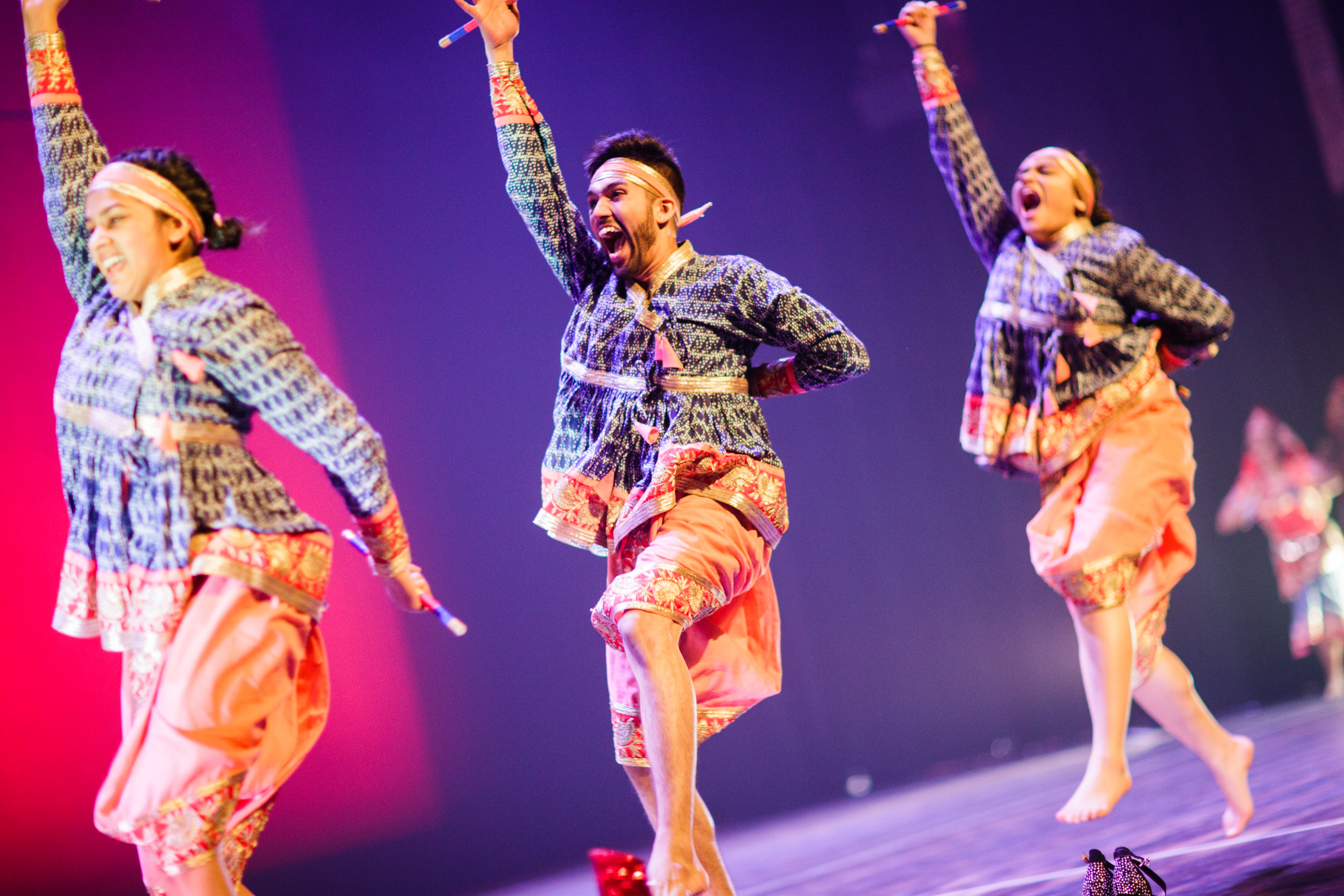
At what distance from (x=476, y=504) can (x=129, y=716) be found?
2.27m

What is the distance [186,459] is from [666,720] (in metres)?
0.92

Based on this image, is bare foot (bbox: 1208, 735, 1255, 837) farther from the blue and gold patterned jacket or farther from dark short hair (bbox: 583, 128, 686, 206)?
the blue and gold patterned jacket

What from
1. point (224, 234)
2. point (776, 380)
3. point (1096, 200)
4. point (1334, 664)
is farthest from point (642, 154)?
point (1334, 664)

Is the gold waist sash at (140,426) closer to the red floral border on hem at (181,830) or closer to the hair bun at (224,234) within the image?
the hair bun at (224,234)

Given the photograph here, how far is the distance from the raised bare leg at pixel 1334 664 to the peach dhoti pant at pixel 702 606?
4.86 metres

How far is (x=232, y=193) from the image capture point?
365cm

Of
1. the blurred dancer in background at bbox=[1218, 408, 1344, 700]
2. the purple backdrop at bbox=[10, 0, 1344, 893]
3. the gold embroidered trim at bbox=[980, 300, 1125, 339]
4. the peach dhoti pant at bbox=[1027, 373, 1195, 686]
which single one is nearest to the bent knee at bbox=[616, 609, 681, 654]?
the peach dhoti pant at bbox=[1027, 373, 1195, 686]

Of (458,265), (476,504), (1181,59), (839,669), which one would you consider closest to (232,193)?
(458,265)

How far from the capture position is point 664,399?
2451 millimetres

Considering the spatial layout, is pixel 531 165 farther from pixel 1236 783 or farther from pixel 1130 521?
pixel 1236 783

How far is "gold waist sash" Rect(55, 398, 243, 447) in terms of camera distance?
6.06ft

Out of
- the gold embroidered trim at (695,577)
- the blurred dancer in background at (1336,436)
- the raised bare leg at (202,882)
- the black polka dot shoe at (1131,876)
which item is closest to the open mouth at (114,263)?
the raised bare leg at (202,882)

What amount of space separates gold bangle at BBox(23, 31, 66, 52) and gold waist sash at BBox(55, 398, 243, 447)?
656 mm

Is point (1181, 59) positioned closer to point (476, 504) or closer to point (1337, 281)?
point (1337, 281)
